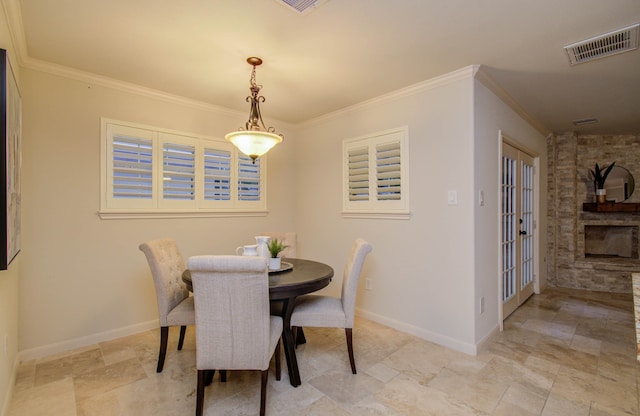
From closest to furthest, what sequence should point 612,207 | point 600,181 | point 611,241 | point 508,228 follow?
point 508,228 → point 612,207 → point 600,181 → point 611,241

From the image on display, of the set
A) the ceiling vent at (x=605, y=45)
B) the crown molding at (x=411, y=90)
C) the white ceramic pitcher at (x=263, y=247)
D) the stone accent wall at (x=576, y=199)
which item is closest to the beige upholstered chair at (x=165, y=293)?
the white ceramic pitcher at (x=263, y=247)

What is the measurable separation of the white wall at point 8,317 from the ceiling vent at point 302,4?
1.57 metres

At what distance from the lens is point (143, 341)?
9.36 ft

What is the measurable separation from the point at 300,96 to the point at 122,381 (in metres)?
2.89

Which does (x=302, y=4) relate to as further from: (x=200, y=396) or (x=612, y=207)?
(x=612, y=207)

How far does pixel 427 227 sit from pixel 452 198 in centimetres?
36

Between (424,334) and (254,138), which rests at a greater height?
(254,138)

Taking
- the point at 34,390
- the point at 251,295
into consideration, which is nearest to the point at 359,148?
the point at 251,295

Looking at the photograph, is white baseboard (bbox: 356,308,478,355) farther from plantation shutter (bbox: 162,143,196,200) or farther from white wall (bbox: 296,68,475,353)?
plantation shutter (bbox: 162,143,196,200)

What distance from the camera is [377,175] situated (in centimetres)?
337

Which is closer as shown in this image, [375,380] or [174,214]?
[375,380]

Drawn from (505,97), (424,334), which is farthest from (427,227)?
(505,97)

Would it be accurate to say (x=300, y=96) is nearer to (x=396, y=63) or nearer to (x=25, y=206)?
(x=396, y=63)

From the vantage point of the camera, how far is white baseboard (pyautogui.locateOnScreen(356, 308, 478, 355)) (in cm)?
264
